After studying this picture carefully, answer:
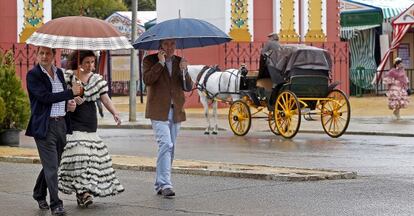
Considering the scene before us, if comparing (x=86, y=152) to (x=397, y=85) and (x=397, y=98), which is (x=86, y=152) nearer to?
(x=397, y=98)

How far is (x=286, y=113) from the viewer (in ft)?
69.0

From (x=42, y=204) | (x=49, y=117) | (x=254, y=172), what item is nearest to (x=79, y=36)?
(x=49, y=117)

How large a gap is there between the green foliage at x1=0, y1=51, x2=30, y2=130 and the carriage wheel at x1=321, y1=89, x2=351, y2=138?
257 inches

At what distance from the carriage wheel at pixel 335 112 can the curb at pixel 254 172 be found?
7066mm

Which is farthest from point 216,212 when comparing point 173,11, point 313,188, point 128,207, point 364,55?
point 364,55

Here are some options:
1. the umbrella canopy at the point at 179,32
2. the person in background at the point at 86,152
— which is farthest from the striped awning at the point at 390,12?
the person in background at the point at 86,152

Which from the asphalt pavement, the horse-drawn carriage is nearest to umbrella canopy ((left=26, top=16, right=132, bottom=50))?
the asphalt pavement

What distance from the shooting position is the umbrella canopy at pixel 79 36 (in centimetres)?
1035

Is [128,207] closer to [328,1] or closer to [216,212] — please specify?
[216,212]

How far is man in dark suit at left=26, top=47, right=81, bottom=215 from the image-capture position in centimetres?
1023

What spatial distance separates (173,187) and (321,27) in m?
24.9

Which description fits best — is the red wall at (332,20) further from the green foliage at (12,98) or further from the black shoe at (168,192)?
the black shoe at (168,192)

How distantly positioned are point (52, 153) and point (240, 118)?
12.6 metres

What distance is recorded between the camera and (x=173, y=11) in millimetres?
Result: 36125
